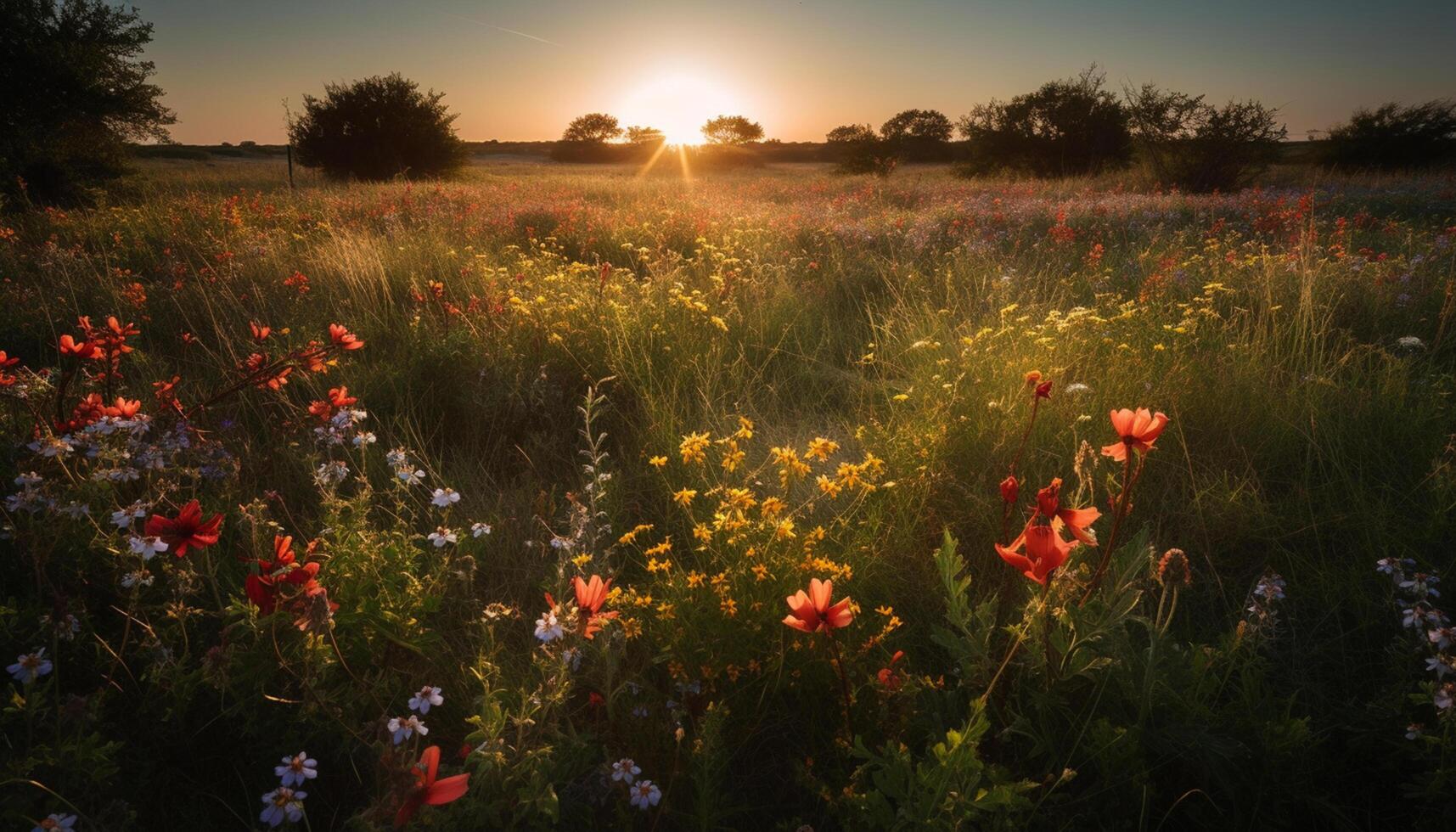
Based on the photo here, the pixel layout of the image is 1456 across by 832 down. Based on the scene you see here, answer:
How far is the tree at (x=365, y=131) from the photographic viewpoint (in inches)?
930

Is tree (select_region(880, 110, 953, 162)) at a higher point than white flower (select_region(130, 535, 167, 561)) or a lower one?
higher

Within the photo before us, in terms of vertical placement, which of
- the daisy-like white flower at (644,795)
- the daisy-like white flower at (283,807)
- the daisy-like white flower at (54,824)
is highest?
the daisy-like white flower at (54,824)

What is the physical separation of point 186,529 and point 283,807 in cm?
53

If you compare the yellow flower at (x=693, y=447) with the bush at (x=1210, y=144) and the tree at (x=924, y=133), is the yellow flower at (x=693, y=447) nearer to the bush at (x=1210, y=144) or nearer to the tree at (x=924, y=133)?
the bush at (x=1210, y=144)

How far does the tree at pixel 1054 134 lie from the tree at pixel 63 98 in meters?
23.4

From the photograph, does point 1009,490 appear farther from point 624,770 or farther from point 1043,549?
point 624,770

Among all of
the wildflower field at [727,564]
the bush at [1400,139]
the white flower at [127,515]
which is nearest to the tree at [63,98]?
the wildflower field at [727,564]

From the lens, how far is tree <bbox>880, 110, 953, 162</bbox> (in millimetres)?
33438

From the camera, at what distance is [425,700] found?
4.46 feet

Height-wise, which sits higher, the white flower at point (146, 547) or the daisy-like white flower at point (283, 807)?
the white flower at point (146, 547)

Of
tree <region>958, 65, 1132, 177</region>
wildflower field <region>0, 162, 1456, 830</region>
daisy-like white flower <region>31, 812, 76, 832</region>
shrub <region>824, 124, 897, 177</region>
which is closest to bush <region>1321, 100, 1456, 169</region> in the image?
tree <region>958, 65, 1132, 177</region>

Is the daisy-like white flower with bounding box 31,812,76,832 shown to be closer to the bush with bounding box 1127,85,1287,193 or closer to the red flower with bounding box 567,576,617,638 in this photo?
the red flower with bounding box 567,576,617,638

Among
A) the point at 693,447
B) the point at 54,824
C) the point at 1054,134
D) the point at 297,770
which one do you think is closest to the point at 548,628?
the point at 297,770

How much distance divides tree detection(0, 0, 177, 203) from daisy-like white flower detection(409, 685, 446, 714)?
557 inches
